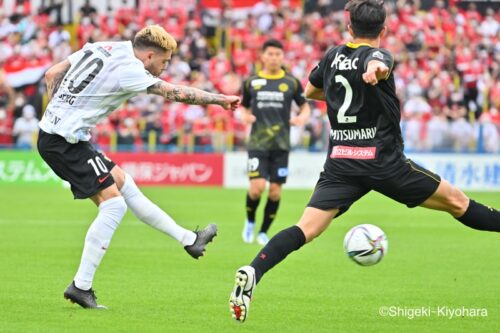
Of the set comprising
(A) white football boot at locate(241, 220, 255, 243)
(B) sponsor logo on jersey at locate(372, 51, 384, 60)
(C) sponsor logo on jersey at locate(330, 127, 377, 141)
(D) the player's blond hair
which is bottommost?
(A) white football boot at locate(241, 220, 255, 243)

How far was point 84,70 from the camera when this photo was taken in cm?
852

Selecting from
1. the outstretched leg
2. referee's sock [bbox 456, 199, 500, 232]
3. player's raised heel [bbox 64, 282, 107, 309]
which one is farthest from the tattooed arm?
referee's sock [bbox 456, 199, 500, 232]

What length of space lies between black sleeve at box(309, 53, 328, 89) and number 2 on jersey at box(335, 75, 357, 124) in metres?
0.24

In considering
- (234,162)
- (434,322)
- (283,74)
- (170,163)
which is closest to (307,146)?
(234,162)

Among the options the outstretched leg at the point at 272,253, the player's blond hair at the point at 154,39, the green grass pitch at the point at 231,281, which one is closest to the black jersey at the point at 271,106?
the green grass pitch at the point at 231,281

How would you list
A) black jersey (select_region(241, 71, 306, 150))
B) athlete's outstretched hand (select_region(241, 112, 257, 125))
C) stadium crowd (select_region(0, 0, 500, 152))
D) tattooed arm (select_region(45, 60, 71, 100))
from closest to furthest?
tattooed arm (select_region(45, 60, 71, 100)) → athlete's outstretched hand (select_region(241, 112, 257, 125)) → black jersey (select_region(241, 71, 306, 150)) → stadium crowd (select_region(0, 0, 500, 152))

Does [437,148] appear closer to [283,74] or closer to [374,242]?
[283,74]

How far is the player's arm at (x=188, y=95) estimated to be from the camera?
325 inches

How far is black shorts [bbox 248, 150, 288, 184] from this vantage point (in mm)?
14891

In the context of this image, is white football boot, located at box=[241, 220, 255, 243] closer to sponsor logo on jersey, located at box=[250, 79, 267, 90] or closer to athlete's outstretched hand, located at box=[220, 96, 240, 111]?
sponsor logo on jersey, located at box=[250, 79, 267, 90]

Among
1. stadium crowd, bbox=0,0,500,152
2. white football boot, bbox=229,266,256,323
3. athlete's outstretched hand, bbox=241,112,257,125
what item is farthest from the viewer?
stadium crowd, bbox=0,0,500,152

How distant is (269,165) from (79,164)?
679cm

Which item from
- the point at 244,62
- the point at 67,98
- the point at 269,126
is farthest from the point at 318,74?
the point at 244,62

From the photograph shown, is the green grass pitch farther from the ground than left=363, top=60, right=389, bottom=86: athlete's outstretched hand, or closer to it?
closer to it
